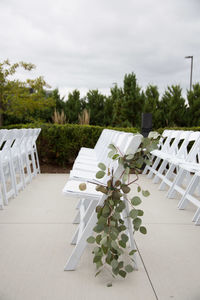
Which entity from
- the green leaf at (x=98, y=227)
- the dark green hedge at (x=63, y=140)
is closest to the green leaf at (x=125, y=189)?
the green leaf at (x=98, y=227)

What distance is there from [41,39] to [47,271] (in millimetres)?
8794

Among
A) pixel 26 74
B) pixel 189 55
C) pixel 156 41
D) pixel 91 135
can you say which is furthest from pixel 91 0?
pixel 189 55

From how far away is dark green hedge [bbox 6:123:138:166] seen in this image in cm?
714

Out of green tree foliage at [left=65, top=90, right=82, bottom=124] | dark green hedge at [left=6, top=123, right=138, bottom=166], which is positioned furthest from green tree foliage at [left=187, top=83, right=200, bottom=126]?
dark green hedge at [left=6, top=123, right=138, bottom=166]

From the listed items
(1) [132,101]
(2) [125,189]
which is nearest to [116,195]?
(2) [125,189]

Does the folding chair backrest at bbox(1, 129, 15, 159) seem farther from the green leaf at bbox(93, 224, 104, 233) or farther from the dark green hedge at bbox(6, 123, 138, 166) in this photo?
the dark green hedge at bbox(6, 123, 138, 166)

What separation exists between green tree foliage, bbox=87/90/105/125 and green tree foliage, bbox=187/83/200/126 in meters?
3.40

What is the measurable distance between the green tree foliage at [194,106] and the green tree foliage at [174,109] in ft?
0.68

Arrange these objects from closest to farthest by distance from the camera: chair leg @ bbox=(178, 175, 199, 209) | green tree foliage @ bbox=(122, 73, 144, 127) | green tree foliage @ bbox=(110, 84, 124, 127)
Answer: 1. chair leg @ bbox=(178, 175, 199, 209)
2. green tree foliage @ bbox=(122, 73, 144, 127)
3. green tree foliage @ bbox=(110, 84, 124, 127)

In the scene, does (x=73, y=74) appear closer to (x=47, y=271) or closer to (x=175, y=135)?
(x=175, y=135)

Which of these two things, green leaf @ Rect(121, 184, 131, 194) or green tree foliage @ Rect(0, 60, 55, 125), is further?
green tree foliage @ Rect(0, 60, 55, 125)

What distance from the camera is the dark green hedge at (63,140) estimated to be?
281 inches

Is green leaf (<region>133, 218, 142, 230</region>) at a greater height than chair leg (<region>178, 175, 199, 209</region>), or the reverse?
green leaf (<region>133, 218, 142, 230</region>)

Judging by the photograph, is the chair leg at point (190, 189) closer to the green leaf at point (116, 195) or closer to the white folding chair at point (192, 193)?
the white folding chair at point (192, 193)
